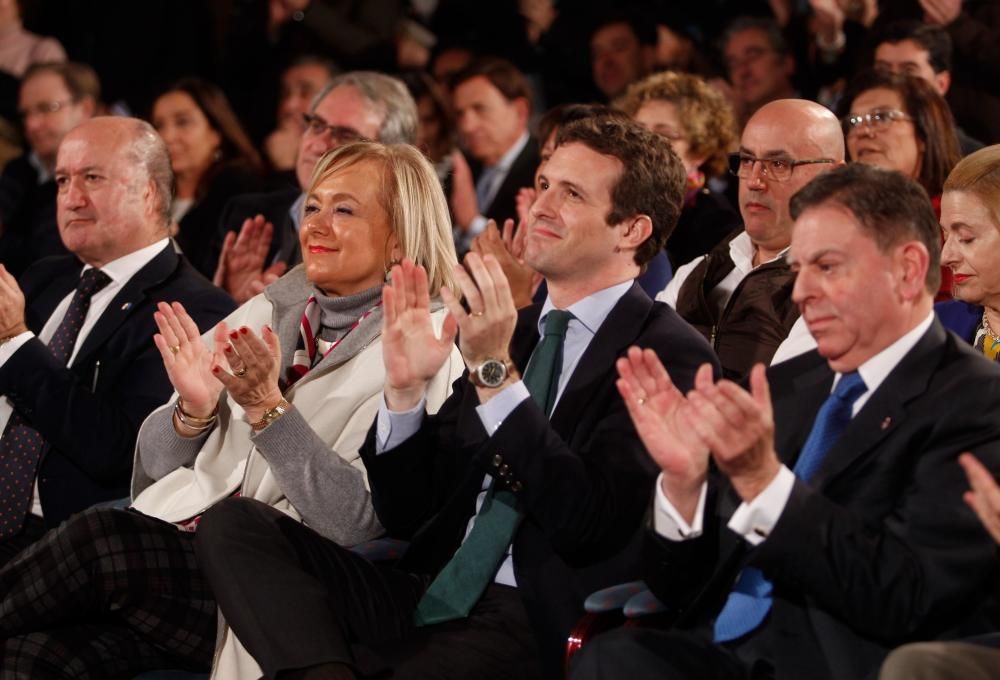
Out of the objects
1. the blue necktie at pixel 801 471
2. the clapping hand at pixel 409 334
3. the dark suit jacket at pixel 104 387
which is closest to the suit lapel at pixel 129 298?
the dark suit jacket at pixel 104 387

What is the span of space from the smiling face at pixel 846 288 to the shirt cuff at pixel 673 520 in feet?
1.11

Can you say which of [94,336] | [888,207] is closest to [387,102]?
[94,336]

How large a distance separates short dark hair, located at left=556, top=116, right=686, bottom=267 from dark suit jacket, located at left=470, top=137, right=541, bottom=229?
2178 mm

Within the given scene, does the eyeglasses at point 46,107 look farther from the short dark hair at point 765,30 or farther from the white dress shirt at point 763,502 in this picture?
the white dress shirt at point 763,502

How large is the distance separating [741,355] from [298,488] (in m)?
1.15

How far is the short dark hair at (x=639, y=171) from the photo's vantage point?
311 centimetres

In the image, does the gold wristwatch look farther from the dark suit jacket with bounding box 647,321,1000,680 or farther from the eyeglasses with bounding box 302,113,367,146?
the eyeglasses with bounding box 302,113,367,146

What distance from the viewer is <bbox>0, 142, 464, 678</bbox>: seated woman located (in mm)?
3025

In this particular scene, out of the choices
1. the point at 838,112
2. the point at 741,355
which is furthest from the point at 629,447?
the point at 838,112

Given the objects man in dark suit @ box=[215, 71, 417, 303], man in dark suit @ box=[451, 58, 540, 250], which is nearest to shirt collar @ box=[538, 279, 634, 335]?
man in dark suit @ box=[215, 71, 417, 303]

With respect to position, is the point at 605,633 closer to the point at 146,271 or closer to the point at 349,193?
the point at 349,193

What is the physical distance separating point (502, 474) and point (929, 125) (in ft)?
6.96

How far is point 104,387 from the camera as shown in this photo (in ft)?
12.9

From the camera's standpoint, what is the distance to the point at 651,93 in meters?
4.89
